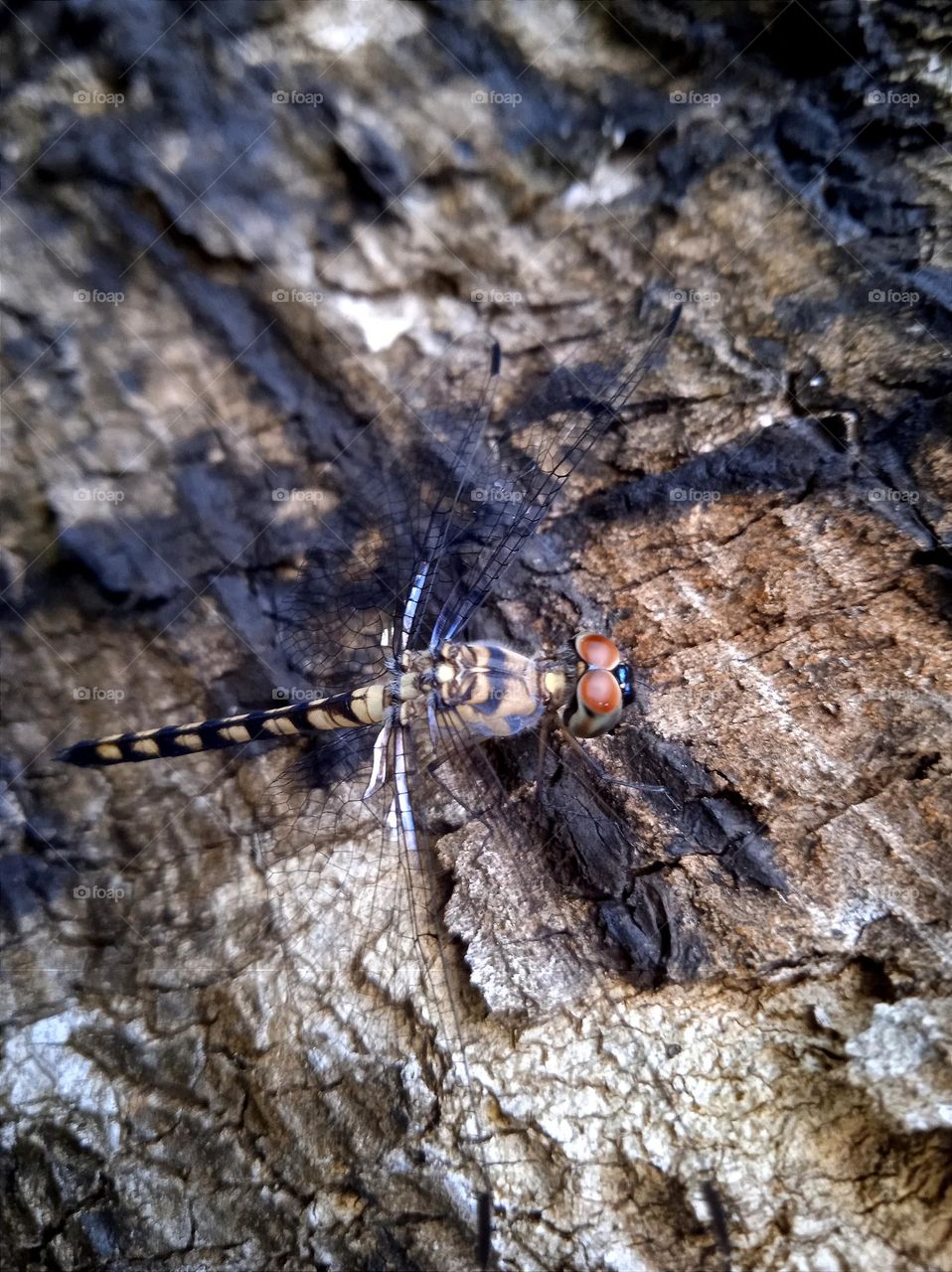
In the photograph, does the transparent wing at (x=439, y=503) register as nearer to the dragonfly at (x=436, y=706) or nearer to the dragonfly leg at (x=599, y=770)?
the dragonfly at (x=436, y=706)

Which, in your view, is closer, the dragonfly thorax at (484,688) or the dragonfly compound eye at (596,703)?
the dragonfly compound eye at (596,703)

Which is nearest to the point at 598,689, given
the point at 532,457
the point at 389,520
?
the point at 532,457

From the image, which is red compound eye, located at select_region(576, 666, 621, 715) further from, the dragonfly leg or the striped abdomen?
the striped abdomen

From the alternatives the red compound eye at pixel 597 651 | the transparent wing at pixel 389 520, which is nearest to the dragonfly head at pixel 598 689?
the red compound eye at pixel 597 651

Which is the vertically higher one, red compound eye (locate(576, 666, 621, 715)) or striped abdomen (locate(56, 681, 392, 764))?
striped abdomen (locate(56, 681, 392, 764))

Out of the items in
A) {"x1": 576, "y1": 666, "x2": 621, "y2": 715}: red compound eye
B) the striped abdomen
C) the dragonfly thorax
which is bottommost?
{"x1": 576, "y1": 666, "x2": 621, "y2": 715}: red compound eye

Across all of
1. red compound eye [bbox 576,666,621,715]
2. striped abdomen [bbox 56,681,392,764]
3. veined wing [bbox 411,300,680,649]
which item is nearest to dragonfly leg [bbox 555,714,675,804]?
red compound eye [bbox 576,666,621,715]

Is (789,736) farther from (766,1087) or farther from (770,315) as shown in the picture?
(770,315)

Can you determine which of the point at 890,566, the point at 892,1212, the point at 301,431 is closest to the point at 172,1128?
the point at 892,1212
